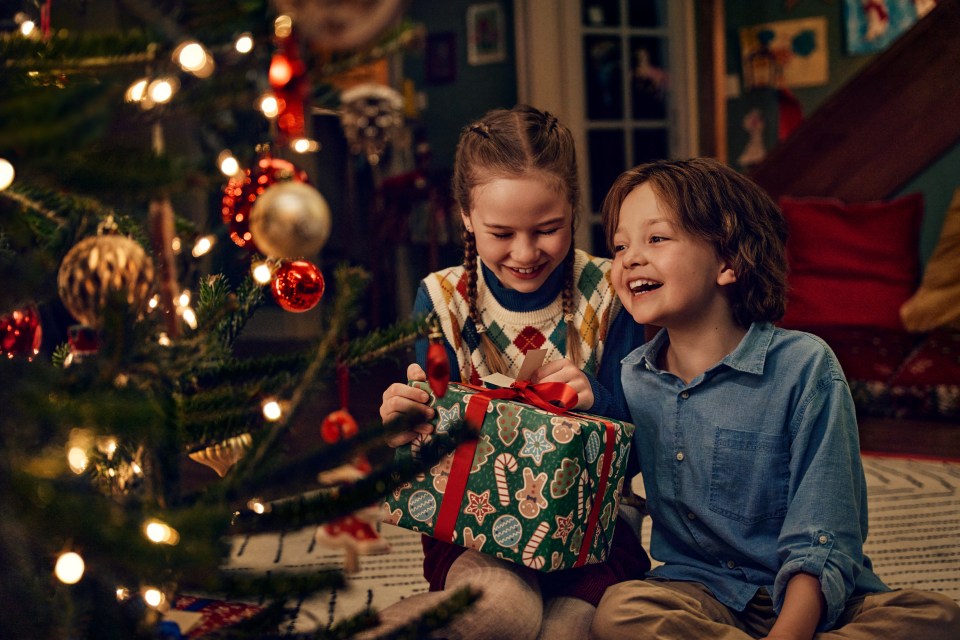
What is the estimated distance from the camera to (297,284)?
86 centimetres

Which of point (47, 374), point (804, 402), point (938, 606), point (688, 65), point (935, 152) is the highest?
point (688, 65)

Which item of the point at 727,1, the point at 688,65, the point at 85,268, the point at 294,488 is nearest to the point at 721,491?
the point at 294,488

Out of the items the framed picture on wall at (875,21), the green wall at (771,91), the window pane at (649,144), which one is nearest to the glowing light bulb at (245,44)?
the window pane at (649,144)

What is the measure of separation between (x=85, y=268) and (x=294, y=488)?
7.8 inches

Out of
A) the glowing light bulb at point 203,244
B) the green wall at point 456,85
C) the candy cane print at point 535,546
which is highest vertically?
the green wall at point 456,85

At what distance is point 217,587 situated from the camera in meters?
0.56

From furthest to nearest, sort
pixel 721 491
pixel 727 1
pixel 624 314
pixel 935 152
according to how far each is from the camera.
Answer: pixel 727 1, pixel 935 152, pixel 624 314, pixel 721 491

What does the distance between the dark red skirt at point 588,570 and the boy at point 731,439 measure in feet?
0.17


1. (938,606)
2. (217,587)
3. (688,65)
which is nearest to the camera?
(217,587)

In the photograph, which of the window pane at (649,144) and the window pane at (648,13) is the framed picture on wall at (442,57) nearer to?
the window pane at (648,13)

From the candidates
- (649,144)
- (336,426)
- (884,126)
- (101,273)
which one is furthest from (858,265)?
(101,273)

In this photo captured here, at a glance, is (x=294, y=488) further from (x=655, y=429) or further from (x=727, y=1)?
(x=727, y=1)

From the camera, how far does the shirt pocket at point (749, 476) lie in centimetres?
119

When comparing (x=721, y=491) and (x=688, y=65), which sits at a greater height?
(x=688, y=65)
